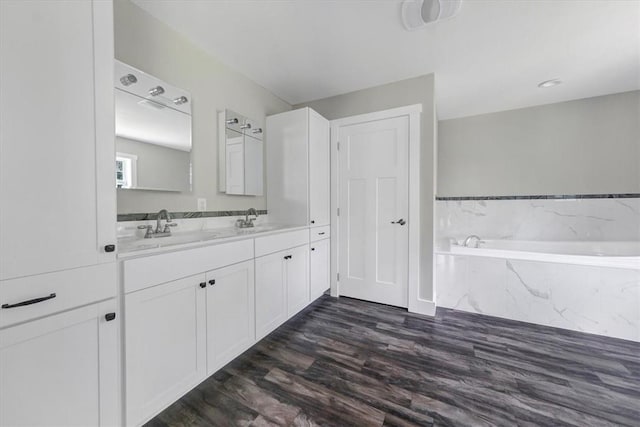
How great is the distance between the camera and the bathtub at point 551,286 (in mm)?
1946

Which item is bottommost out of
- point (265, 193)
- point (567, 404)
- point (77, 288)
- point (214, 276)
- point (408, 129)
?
point (567, 404)

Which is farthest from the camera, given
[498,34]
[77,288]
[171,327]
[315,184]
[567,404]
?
[315,184]

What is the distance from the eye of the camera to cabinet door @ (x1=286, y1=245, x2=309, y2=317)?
2.13 meters

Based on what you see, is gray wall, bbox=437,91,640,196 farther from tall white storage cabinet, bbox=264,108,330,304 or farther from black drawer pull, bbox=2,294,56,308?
black drawer pull, bbox=2,294,56,308

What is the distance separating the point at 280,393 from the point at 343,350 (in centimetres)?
58

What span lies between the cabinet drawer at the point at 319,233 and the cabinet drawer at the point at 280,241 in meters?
0.10

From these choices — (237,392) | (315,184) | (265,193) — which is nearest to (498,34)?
(315,184)

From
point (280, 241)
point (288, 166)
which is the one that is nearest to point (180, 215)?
point (280, 241)

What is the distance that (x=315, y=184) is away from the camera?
2.56 m

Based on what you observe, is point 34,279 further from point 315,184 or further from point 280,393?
point 315,184

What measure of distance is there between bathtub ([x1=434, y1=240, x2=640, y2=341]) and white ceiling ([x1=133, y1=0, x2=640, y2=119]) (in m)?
1.79

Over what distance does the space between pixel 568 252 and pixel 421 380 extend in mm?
2728

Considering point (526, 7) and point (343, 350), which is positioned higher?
point (526, 7)

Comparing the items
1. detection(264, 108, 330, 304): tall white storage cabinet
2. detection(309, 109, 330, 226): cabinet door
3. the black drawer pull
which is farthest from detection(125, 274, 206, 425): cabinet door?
detection(309, 109, 330, 226): cabinet door
